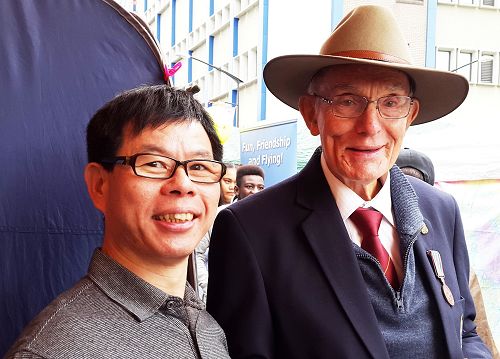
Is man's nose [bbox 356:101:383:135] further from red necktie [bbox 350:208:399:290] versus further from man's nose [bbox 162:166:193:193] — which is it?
man's nose [bbox 162:166:193:193]

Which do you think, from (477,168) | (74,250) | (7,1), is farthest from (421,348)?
(477,168)

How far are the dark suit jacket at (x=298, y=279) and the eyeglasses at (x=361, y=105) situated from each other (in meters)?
0.23

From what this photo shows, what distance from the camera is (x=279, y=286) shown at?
6.11 ft

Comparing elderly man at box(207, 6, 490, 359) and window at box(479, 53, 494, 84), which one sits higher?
window at box(479, 53, 494, 84)

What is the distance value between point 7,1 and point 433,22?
18.9 metres

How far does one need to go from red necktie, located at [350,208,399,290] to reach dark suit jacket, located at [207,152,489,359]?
82mm

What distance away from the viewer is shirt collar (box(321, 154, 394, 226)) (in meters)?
2.03

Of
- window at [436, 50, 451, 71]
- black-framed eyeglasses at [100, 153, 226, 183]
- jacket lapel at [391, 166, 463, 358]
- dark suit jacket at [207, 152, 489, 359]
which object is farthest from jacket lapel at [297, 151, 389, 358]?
window at [436, 50, 451, 71]

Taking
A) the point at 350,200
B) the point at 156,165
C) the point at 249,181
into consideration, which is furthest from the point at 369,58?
the point at 249,181

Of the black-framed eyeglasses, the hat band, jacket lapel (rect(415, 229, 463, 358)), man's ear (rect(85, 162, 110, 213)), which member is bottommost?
jacket lapel (rect(415, 229, 463, 358))

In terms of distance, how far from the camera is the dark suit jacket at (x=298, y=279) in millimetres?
1802

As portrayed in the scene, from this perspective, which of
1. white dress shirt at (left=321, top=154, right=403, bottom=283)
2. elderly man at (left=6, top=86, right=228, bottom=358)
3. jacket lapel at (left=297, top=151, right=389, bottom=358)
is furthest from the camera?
white dress shirt at (left=321, top=154, right=403, bottom=283)

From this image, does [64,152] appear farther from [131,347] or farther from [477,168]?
[477,168]

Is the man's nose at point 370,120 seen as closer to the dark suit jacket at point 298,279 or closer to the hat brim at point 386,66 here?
the hat brim at point 386,66
